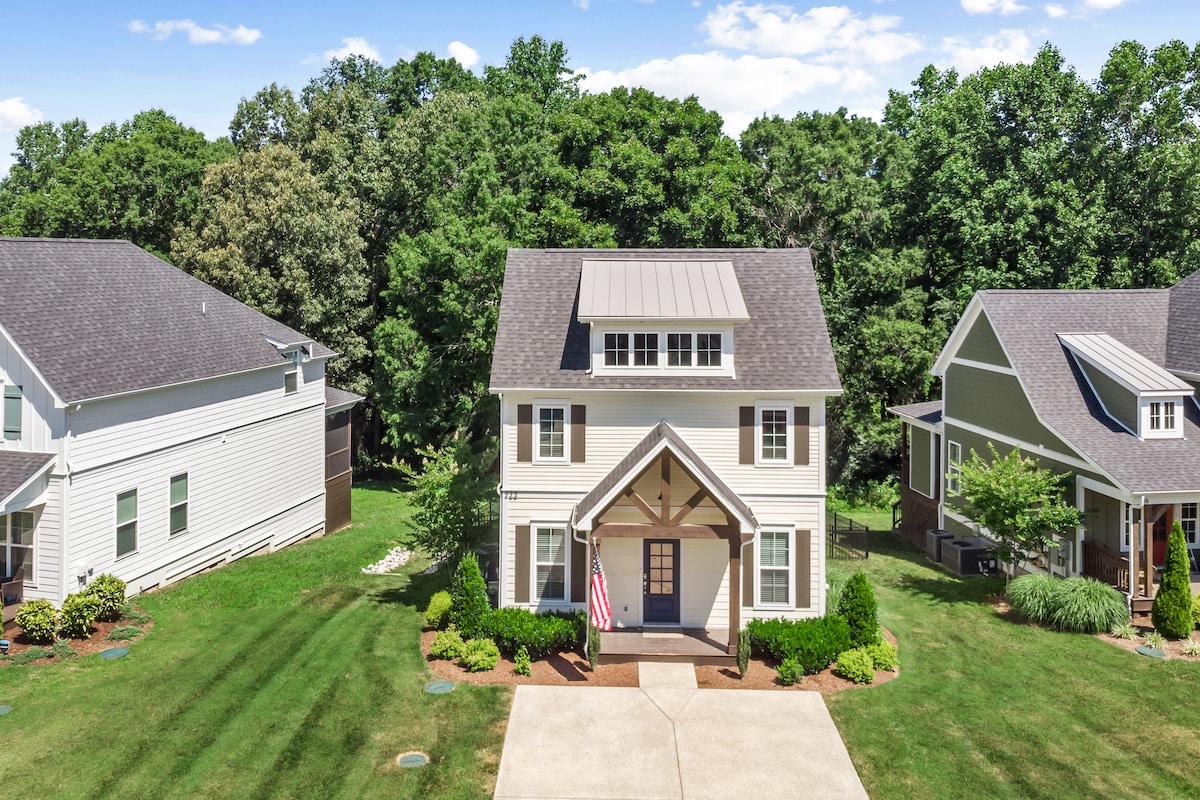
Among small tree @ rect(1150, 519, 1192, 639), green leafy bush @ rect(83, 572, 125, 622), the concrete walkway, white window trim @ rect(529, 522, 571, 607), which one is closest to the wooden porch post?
the concrete walkway

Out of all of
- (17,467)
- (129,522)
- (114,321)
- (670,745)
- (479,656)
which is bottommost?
(670,745)

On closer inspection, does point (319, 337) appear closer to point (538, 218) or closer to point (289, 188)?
point (289, 188)

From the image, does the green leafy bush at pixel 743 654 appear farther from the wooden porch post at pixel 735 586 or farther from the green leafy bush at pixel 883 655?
the green leafy bush at pixel 883 655

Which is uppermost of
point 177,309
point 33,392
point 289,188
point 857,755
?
point 289,188

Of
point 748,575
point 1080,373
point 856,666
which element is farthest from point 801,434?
point 1080,373

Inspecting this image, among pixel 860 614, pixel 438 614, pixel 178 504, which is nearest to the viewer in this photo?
pixel 860 614

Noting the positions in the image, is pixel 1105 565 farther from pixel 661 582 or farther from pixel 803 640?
pixel 661 582

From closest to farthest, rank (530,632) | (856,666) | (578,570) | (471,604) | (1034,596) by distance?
(856,666) → (530,632) → (471,604) → (578,570) → (1034,596)

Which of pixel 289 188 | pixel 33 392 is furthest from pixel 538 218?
pixel 33 392
